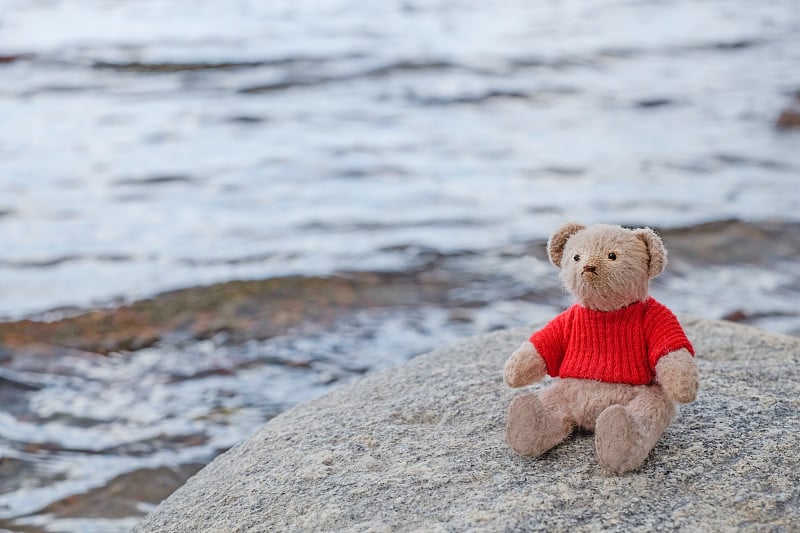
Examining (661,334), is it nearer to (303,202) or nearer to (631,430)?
(631,430)

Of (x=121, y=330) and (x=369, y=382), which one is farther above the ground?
(x=369, y=382)

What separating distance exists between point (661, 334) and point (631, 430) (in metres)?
0.22

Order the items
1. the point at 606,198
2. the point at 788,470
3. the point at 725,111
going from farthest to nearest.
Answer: the point at 725,111 → the point at 606,198 → the point at 788,470

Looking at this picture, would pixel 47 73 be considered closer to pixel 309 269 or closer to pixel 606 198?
pixel 309 269

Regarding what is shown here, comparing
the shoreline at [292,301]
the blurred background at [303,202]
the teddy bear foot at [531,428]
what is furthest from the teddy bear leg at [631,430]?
the shoreline at [292,301]

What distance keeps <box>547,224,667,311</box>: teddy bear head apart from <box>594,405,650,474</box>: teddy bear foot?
25 centimetres

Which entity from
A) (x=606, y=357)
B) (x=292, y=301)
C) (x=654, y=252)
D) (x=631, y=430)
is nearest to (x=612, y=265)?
(x=654, y=252)

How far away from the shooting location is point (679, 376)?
1714mm

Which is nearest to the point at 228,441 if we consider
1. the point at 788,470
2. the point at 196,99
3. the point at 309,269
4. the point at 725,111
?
the point at 309,269

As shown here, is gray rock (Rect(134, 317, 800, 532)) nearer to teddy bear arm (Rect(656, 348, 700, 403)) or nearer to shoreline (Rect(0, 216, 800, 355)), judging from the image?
teddy bear arm (Rect(656, 348, 700, 403))

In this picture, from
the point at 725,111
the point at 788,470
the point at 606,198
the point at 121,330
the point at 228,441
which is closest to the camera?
the point at 788,470

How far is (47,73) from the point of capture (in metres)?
9.28

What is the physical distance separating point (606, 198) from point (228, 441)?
341 centimetres

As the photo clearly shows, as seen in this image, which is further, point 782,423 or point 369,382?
point 369,382
